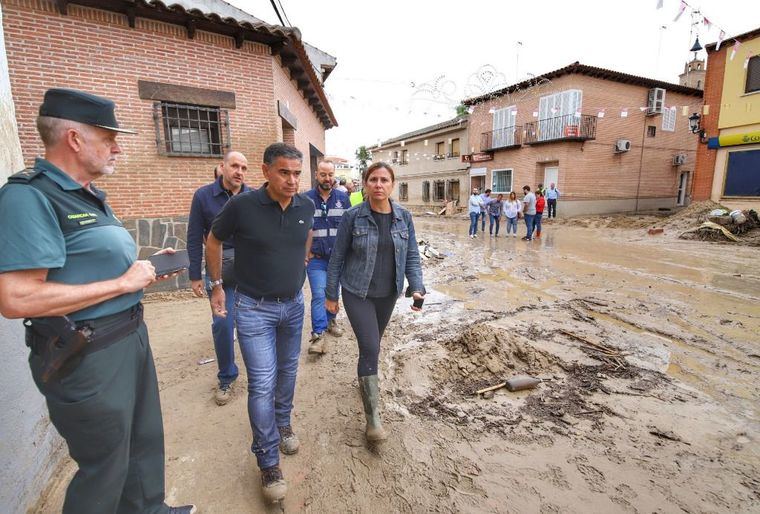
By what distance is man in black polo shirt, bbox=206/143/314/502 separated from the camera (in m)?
2.22

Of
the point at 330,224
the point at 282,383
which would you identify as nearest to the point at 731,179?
the point at 330,224

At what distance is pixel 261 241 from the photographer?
7.37 feet

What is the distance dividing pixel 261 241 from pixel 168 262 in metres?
0.53

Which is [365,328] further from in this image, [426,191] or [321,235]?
[426,191]

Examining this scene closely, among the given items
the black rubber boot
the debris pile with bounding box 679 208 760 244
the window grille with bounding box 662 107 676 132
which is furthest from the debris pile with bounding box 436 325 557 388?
the window grille with bounding box 662 107 676 132

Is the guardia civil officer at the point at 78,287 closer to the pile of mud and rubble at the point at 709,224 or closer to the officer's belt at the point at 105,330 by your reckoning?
the officer's belt at the point at 105,330

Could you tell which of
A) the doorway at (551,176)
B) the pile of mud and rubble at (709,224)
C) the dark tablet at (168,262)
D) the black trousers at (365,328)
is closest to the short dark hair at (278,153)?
the dark tablet at (168,262)

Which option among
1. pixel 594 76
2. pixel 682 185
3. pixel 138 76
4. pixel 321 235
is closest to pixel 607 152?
pixel 594 76

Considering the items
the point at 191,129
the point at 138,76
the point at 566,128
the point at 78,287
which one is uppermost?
the point at 566,128

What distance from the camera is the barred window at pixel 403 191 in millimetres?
34750

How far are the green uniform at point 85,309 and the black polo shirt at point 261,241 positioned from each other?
0.63 m

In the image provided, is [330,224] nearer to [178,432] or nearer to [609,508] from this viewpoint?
[178,432]

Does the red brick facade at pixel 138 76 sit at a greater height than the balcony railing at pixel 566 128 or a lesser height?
lesser

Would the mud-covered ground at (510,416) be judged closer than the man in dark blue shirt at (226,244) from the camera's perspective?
Yes
